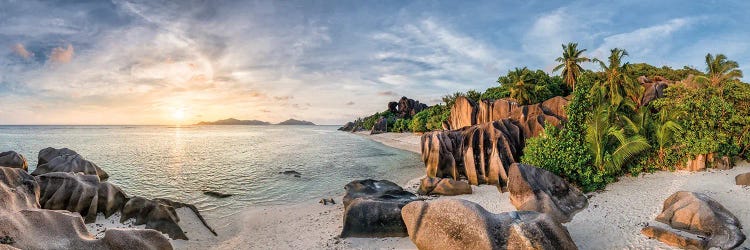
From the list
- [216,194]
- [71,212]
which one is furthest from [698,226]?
[216,194]

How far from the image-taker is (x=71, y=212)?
42.6 feet

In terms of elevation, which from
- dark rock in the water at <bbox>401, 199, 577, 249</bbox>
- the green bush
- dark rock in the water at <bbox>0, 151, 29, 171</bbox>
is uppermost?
the green bush

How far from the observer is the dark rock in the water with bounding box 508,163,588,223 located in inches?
591

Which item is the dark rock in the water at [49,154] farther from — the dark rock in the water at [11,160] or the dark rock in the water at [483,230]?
the dark rock in the water at [483,230]

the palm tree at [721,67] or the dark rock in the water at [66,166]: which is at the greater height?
the palm tree at [721,67]

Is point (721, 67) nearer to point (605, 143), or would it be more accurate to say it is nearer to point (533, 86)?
point (533, 86)

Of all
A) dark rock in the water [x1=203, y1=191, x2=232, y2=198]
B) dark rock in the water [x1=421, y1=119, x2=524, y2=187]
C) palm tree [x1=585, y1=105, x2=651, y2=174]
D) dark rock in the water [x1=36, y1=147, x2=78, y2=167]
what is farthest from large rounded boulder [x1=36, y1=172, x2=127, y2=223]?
palm tree [x1=585, y1=105, x2=651, y2=174]

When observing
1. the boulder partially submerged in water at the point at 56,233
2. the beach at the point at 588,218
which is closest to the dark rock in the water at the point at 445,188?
the beach at the point at 588,218

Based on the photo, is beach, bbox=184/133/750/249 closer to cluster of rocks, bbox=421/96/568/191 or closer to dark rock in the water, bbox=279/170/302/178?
cluster of rocks, bbox=421/96/568/191

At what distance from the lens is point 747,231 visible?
12227mm

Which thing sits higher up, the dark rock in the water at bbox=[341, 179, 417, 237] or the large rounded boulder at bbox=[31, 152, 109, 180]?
the large rounded boulder at bbox=[31, 152, 109, 180]

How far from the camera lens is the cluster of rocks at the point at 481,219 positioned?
1030 cm

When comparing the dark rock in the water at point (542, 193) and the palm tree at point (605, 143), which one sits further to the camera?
the palm tree at point (605, 143)

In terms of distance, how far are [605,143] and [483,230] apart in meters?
13.4
